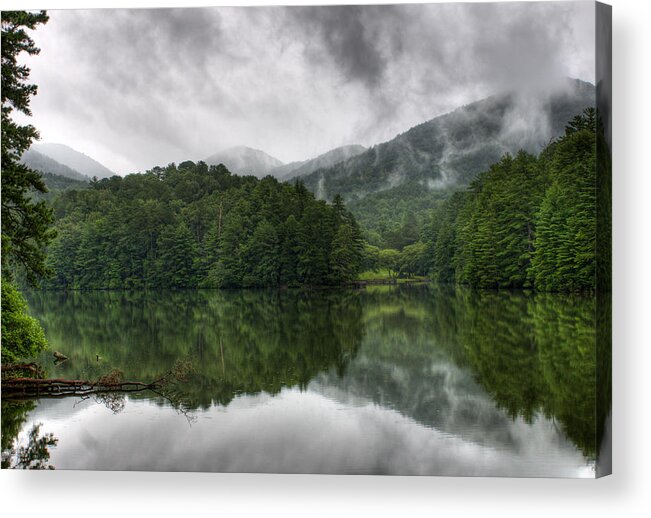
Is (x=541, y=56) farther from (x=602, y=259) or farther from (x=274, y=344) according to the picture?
(x=274, y=344)

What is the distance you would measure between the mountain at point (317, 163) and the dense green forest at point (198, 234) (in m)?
0.15

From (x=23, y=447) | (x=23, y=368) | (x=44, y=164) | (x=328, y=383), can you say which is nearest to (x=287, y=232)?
(x=328, y=383)

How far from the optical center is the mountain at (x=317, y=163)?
9773 mm

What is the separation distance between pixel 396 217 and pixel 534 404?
Answer: 2720 mm

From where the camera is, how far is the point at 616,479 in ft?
27.5

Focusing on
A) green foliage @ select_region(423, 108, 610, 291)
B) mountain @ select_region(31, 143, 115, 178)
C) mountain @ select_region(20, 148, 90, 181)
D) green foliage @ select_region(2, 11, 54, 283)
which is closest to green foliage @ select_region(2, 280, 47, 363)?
green foliage @ select_region(2, 11, 54, 283)

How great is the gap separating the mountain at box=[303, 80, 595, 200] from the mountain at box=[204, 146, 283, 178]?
18.8 inches

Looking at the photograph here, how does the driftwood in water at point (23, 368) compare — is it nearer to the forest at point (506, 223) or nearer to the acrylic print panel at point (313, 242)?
the acrylic print panel at point (313, 242)

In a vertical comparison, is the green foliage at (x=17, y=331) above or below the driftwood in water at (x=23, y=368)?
above

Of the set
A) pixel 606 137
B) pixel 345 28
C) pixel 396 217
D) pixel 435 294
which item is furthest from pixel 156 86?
pixel 606 137

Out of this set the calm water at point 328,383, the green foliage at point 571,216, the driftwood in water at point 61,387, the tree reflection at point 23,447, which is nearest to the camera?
the green foliage at point 571,216

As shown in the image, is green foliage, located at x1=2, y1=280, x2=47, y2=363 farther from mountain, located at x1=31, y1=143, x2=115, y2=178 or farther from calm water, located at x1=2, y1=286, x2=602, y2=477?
mountain, located at x1=31, y1=143, x2=115, y2=178

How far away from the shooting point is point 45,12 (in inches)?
369

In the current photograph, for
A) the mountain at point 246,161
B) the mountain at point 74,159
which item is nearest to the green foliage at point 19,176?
the mountain at point 74,159
